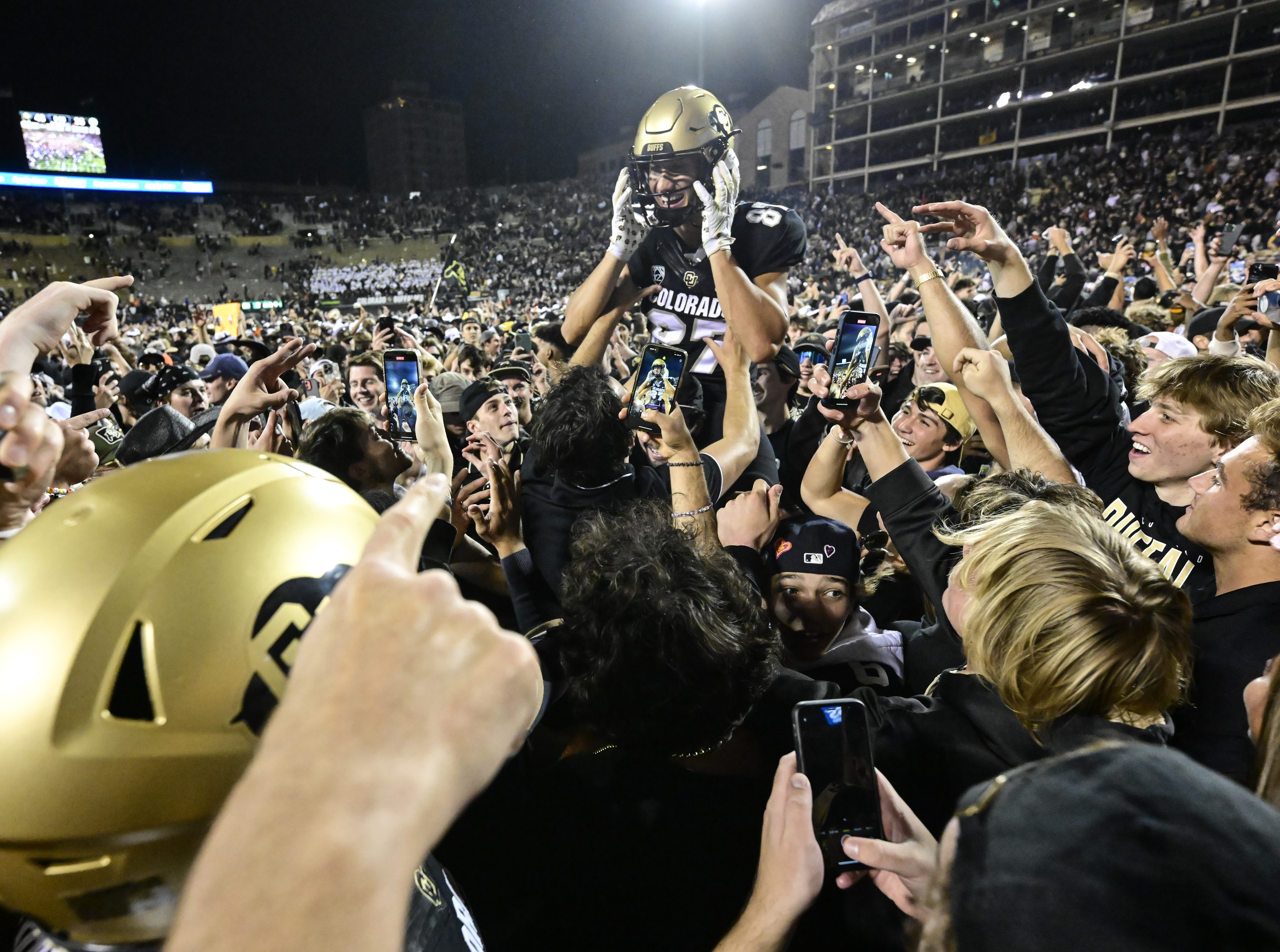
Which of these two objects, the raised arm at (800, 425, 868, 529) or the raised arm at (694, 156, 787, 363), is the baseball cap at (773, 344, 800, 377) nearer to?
the raised arm at (694, 156, 787, 363)

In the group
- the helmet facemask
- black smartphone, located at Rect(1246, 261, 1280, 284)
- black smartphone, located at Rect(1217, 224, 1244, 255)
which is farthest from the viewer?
black smartphone, located at Rect(1217, 224, 1244, 255)

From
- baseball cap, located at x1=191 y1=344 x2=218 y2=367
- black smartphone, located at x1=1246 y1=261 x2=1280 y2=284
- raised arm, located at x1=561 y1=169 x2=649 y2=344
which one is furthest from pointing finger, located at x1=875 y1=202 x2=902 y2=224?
baseball cap, located at x1=191 y1=344 x2=218 y2=367

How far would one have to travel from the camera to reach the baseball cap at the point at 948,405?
357cm

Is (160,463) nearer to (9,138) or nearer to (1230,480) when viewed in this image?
(1230,480)

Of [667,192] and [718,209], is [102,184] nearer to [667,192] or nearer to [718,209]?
[667,192]

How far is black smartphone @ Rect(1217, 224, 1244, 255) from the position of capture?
6547 mm

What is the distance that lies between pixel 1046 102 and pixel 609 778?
46.8 meters

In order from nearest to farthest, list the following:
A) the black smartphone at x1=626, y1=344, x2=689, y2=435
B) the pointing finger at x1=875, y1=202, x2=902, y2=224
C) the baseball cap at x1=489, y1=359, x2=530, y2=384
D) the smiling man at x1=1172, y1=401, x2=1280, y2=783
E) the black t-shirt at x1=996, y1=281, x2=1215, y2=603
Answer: the smiling man at x1=1172, y1=401, x2=1280, y2=783 → the black t-shirt at x1=996, y1=281, x2=1215, y2=603 → the black smartphone at x1=626, y1=344, x2=689, y2=435 → the pointing finger at x1=875, y1=202, x2=902, y2=224 → the baseball cap at x1=489, y1=359, x2=530, y2=384

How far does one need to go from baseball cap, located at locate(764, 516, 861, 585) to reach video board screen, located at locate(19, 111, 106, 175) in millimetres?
52595

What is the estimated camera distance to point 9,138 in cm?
3794

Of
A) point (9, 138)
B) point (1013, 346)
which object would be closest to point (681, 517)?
point (1013, 346)

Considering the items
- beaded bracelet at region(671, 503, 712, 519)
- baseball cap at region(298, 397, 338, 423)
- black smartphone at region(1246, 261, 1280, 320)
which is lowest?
beaded bracelet at region(671, 503, 712, 519)

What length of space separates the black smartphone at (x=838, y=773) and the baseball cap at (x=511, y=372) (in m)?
3.98

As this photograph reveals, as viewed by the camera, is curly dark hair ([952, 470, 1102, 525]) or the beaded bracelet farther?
the beaded bracelet
